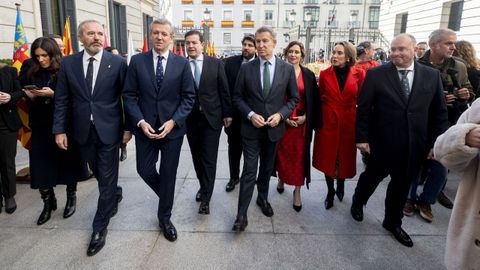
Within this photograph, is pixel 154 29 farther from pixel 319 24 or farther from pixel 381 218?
pixel 319 24

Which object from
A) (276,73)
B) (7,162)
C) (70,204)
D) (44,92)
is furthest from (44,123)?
(276,73)

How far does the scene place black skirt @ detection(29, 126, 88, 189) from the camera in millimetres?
3551

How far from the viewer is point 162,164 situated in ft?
10.6

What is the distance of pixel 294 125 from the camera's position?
384cm

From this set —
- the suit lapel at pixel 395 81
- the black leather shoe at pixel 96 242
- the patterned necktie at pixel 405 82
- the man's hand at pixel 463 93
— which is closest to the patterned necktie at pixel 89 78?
the black leather shoe at pixel 96 242

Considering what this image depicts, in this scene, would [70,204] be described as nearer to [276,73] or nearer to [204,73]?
[204,73]

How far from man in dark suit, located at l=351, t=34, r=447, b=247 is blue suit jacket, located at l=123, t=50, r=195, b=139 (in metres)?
1.91

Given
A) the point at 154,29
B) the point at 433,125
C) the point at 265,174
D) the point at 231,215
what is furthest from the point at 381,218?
the point at 154,29

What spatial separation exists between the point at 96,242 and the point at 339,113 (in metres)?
2.96

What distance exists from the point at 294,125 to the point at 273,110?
0.50m

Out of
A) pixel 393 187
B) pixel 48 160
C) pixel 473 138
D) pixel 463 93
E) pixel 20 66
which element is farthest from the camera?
pixel 20 66

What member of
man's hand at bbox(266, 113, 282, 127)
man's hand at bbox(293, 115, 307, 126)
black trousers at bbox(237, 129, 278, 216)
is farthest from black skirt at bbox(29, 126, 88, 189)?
man's hand at bbox(293, 115, 307, 126)

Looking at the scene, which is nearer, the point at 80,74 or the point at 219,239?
the point at 80,74

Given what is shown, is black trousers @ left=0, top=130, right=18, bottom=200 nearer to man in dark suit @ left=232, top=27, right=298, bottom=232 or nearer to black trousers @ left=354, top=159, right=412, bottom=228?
man in dark suit @ left=232, top=27, right=298, bottom=232
